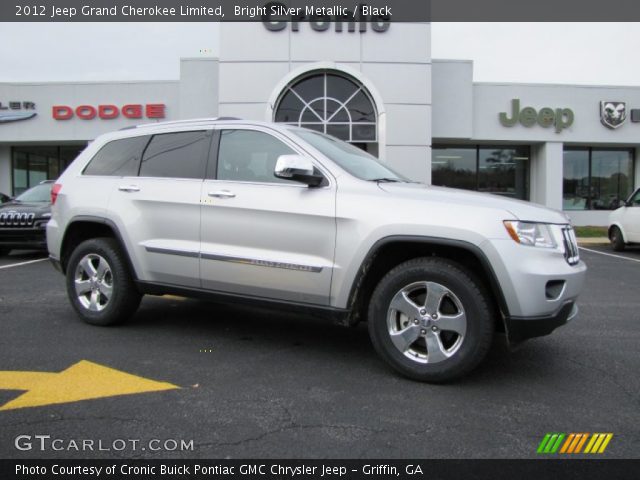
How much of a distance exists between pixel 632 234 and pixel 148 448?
12.7 metres

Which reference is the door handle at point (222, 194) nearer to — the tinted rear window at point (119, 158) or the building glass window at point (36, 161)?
the tinted rear window at point (119, 158)

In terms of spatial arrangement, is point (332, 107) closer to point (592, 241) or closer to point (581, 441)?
point (592, 241)

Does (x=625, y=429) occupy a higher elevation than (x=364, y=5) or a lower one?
lower

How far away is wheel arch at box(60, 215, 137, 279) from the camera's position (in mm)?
4726

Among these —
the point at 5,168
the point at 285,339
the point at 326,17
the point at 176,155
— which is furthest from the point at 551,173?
the point at 5,168

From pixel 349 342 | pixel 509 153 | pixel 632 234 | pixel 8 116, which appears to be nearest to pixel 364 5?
pixel 509 153

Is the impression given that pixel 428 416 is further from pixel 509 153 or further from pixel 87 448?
pixel 509 153

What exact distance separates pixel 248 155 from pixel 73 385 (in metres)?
2.11

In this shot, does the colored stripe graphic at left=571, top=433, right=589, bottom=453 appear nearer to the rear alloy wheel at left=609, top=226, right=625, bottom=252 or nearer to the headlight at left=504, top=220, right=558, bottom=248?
the headlight at left=504, top=220, right=558, bottom=248

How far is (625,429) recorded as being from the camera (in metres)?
2.89

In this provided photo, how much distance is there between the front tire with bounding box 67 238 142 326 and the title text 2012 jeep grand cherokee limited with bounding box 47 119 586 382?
0.6 inches

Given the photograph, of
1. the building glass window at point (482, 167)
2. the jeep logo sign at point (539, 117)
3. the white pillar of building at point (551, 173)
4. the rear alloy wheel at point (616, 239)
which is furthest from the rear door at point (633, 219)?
the building glass window at point (482, 167)

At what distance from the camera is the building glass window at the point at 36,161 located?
22.0 metres

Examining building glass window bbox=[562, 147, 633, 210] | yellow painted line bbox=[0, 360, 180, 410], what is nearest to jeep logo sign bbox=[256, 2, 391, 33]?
building glass window bbox=[562, 147, 633, 210]
